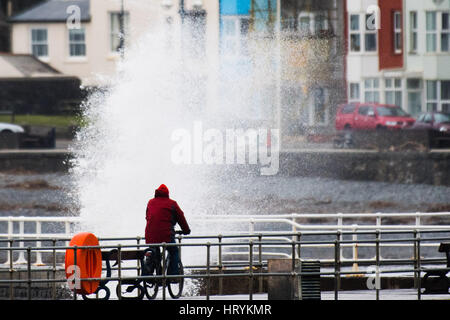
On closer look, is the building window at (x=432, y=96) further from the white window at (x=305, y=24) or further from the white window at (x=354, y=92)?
the white window at (x=305, y=24)

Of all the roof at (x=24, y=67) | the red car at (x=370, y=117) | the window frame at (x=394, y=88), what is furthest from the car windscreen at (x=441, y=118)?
the roof at (x=24, y=67)

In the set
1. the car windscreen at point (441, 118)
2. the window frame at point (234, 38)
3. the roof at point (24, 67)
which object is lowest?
the car windscreen at point (441, 118)

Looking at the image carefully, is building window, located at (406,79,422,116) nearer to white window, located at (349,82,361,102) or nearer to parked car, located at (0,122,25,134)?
white window, located at (349,82,361,102)

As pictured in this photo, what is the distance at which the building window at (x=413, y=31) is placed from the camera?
165ft

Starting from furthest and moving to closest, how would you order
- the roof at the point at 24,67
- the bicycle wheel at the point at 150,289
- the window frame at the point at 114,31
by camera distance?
the roof at the point at 24,67 < the window frame at the point at 114,31 < the bicycle wheel at the point at 150,289

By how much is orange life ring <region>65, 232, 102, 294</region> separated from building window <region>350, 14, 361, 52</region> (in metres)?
38.3

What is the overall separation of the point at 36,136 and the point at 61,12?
5610 mm

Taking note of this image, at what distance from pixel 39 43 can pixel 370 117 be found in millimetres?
14911

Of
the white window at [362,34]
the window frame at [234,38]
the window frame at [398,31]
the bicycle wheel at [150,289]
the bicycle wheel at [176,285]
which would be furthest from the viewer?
the white window at [362,34]

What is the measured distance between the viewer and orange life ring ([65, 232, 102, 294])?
1388cm

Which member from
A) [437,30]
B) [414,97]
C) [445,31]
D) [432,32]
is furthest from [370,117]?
[445,31]

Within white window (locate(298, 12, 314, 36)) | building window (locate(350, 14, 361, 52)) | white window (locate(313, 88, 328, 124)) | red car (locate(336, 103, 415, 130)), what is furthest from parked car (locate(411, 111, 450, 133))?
white window (locate(298, 12, 314, 36))

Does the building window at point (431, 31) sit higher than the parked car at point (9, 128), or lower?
higher

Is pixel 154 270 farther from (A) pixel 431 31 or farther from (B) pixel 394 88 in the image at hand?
(A) pixel 431 31
